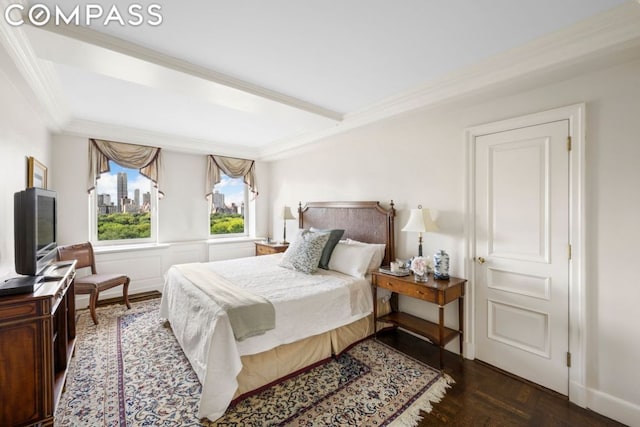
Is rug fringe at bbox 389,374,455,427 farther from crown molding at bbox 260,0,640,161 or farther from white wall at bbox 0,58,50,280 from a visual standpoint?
white wall at bbox 0,58,50,280

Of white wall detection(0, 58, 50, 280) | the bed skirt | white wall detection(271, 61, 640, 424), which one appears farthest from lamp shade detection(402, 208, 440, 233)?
white wall detection(0, 58, 50, 280)

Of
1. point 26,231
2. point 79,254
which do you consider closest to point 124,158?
point 79,254

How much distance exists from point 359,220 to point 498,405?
7.44ft

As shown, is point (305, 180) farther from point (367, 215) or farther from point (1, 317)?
point (1, 317)

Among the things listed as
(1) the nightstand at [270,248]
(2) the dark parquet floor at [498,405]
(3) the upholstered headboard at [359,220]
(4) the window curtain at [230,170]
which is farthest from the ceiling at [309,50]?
(2) the dark parquet floor at [498,405]

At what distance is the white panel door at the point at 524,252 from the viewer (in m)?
2.11

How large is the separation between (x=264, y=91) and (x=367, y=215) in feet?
6.26

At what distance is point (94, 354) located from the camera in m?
2.57

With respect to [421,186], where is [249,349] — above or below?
below

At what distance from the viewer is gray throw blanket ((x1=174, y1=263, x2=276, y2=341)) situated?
1963 millimetres

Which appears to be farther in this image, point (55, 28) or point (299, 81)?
point (299, 81)

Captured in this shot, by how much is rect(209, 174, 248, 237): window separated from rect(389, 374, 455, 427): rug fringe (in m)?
4.49

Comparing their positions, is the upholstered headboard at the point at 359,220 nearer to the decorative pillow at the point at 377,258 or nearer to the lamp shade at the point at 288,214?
the decorative pillow at the point at 377,258

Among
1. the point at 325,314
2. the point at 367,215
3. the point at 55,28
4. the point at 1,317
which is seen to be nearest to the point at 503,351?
the point at 325,314
